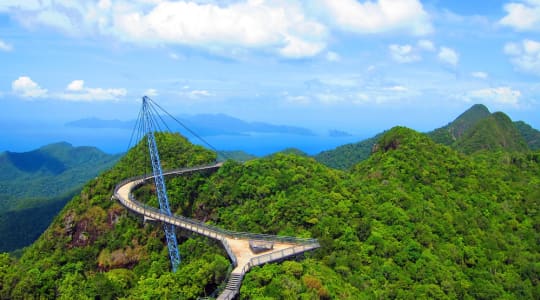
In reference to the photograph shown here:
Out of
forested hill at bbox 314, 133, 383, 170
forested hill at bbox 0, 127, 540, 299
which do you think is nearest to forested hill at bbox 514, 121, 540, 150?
forested hill at bbox 314, 133, 383, 170

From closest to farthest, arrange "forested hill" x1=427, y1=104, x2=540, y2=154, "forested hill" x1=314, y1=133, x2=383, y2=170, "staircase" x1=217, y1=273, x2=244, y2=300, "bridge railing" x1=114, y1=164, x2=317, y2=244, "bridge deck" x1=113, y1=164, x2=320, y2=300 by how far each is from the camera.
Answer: "staircase" x1=217, y1=273, x2=244, y2=300, "bridge deck" x1=113, y1=164, x2=320, y2=300, "bridge railing" x1=114, y1=164, x2=317, y2=244, "forested hill" x1=427, y1=104, x2=540, y2=154, "forested hill" x1=314, y1=133, x2=383, y2=170

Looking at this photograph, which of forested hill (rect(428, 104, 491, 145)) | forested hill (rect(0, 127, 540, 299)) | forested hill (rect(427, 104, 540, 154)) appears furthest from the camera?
forested hill (rect(428, 104, 491, 145))

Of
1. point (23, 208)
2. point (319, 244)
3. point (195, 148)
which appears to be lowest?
point (23, 208)

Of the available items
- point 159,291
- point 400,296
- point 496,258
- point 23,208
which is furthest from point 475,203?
point 23,208

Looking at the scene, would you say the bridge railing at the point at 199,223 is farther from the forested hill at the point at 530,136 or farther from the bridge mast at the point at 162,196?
the forested hill at the point at 530,136

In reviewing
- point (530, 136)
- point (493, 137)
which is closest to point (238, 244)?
point (493, 137)

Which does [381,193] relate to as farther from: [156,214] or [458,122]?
[458,122]

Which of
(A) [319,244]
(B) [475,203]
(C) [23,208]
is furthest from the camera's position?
(C) [23,208]

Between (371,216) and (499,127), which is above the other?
(499,127)

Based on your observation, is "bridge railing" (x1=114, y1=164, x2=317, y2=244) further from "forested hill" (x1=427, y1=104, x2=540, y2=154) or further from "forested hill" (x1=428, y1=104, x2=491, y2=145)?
"forested hill" (x1=428, y1=104, x2=491, y2=145)
